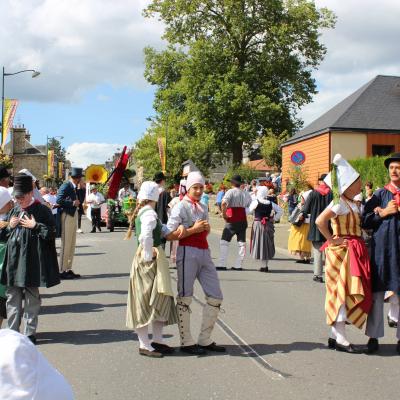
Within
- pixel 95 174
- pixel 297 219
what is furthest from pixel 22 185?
pixel 95 174

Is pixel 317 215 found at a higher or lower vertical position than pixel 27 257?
higher

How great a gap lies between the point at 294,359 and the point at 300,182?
2434cm

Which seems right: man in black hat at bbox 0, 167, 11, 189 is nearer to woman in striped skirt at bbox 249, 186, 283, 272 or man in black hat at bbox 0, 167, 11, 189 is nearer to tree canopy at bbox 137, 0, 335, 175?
woman in striped skirt at bbox 249, 186, 283, 272

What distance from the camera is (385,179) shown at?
25469 millimetres

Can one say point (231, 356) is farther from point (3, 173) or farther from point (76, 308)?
point (3, 173)

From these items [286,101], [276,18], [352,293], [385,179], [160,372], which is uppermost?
[276,18]

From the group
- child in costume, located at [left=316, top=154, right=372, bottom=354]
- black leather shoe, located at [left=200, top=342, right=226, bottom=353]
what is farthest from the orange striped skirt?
black leather shoe, located at [left=200, top=342, right=226, bottom=353]

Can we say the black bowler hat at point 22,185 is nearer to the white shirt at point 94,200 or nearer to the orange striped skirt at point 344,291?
the orange striped skirt at point 344,291

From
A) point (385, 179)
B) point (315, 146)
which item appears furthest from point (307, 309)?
point (315, 146)

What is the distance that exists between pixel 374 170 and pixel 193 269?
71.2 feet

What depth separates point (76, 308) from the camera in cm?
854

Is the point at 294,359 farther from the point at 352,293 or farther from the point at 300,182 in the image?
the point at 300,182

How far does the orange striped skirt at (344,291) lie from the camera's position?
19.7ft

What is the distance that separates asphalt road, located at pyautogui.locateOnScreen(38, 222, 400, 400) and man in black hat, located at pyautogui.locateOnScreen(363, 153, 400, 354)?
34 centimetres
